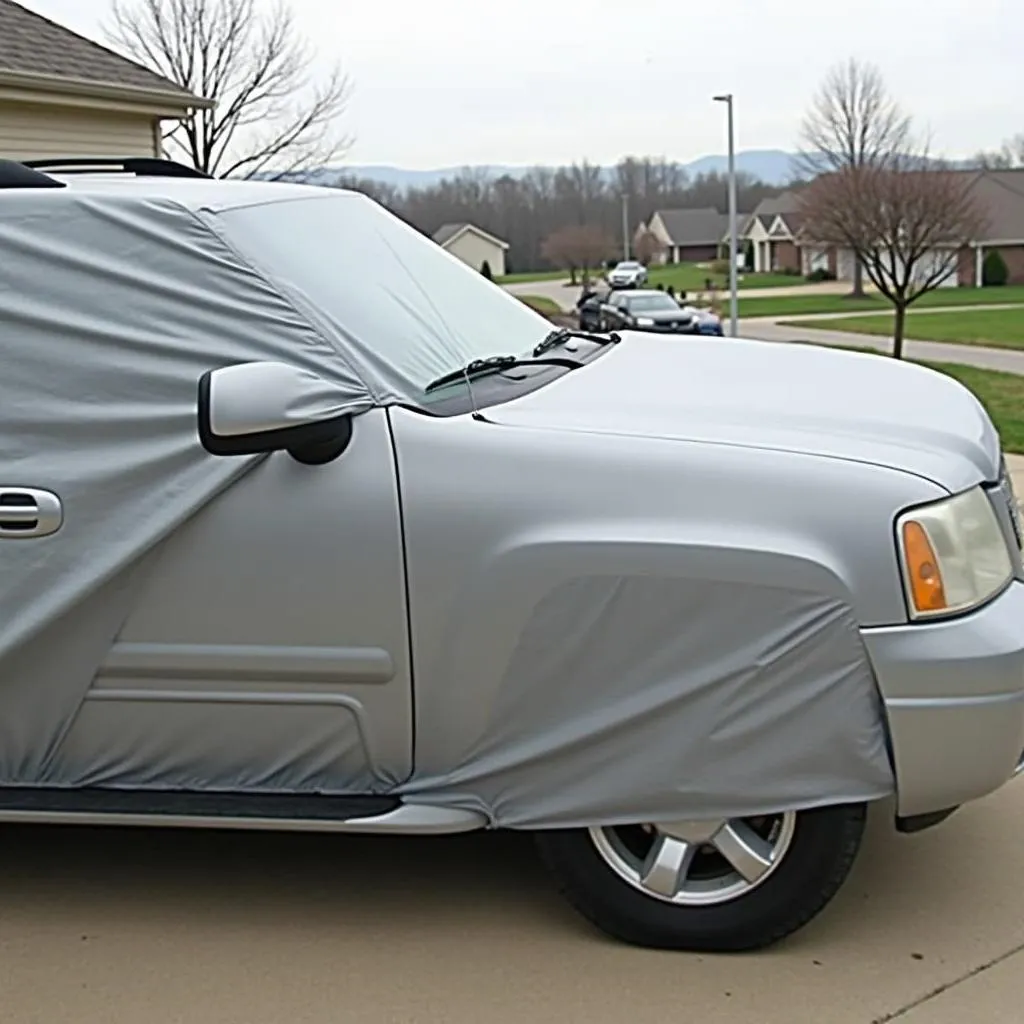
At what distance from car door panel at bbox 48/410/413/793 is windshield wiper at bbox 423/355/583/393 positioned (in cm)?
31

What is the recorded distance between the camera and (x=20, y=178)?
3793 millimetres

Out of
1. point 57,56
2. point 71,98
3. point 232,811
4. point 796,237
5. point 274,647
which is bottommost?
point 232,811

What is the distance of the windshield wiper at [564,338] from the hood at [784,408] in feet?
0.57

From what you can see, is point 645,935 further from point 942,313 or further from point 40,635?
point 942,313

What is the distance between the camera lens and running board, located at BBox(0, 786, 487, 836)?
344 cm

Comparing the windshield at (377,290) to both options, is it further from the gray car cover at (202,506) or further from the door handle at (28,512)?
the door handle at (28,512)

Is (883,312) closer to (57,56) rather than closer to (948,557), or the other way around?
(57,56)

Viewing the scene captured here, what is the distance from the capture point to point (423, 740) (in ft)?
11.4

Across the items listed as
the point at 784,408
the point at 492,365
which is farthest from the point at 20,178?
the point at 784,408

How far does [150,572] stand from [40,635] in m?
0.31

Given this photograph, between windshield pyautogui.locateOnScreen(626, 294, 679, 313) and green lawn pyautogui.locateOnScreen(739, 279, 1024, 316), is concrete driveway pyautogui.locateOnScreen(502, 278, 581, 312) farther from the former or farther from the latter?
windshield pyautogui.locateOnScreen(626, 294, 679, 313)

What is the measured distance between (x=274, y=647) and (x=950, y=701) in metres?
1.53

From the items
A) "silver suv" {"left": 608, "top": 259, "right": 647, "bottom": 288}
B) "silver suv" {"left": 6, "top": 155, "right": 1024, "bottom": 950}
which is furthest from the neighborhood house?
"silver suv" {"left": 6, "top": 155, "right": 1024, "bottom": 950}

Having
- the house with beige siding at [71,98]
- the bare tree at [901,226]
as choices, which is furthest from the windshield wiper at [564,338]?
the bare tree at [901,226]
